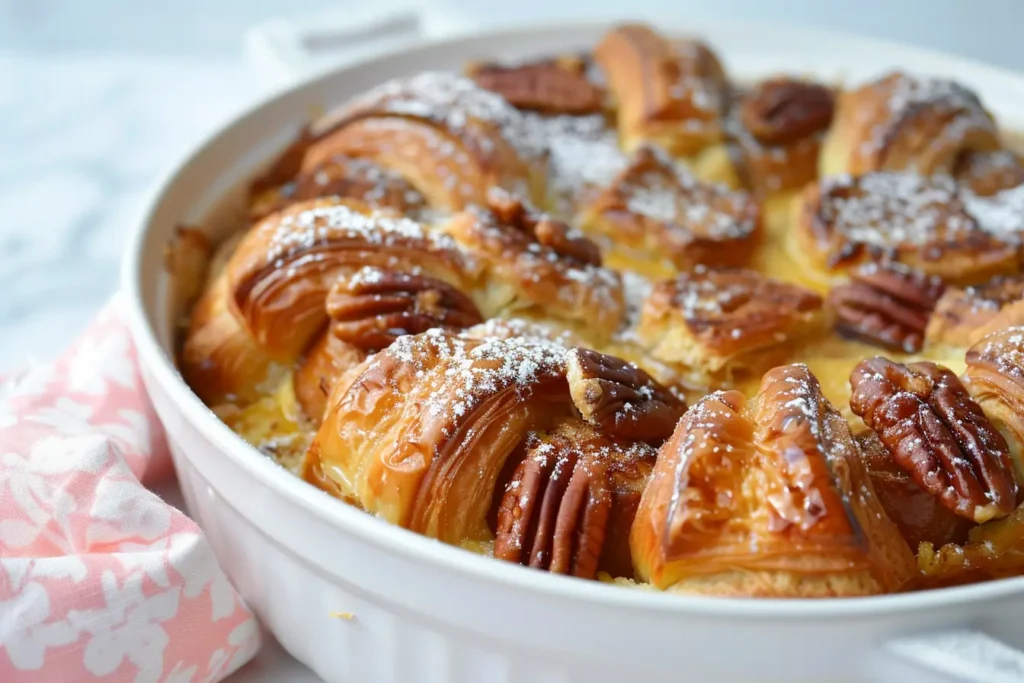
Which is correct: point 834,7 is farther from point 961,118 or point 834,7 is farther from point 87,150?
point 87,150

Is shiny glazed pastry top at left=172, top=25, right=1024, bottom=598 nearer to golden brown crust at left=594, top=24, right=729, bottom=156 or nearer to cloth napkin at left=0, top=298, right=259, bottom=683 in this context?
golden brown crust at left=594, top=24, right=729, bottom=156

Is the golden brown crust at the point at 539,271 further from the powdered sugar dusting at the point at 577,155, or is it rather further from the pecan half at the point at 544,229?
the powdered sugar dusting at the point at 577,155

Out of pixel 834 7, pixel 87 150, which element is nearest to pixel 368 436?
pixel 87 150

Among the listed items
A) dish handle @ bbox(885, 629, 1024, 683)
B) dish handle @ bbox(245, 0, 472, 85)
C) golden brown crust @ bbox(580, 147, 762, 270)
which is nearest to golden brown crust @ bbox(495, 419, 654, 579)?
dish handle @ bbox(885, 629, 1024, 683)

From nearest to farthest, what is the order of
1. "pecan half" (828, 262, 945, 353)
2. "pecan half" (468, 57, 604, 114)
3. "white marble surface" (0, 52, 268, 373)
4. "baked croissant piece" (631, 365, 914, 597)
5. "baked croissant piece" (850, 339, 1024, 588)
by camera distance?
1. "baked croissant piece" (631, 365, 914, 597)
2. "baked croissant piece" (850, 339, 1024, 588)
3. "pecan half" (828, 262, 945, 353)
4. "pecan half" (468, 57, 604, 114)
5. "white marble surface" (0, 52, 268, 373)

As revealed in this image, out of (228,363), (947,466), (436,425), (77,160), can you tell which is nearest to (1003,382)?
(947,466)

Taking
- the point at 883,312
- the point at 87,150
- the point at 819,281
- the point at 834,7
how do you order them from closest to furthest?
the point at 883,312 < the point at 819,281 < the point at 87,150 < the point at 834,7
